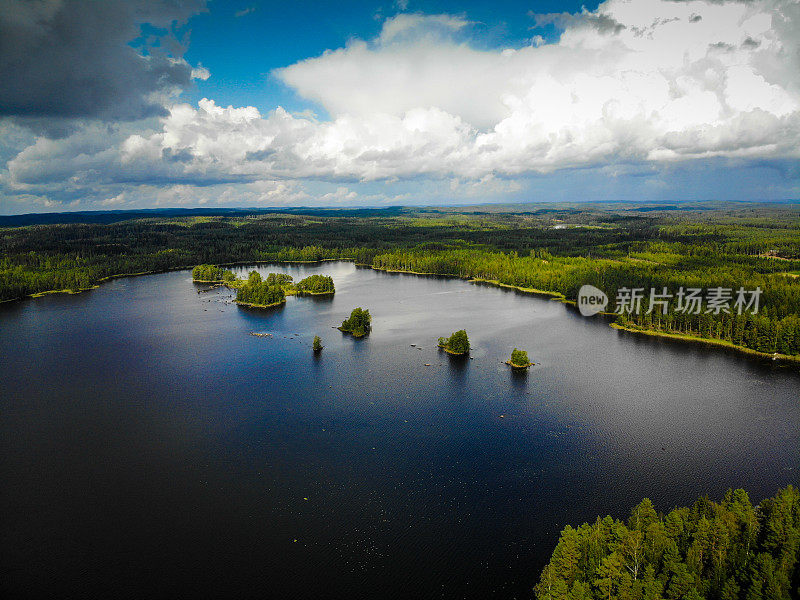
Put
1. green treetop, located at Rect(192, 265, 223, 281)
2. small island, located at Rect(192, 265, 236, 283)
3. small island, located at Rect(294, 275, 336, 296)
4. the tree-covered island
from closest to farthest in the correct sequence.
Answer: the tree-covered island
small island, located at Rect(294, 275, 336, 296)
small island, located at Rect(192, 265, 236, 283)
green treetop, located at Rect(192, 265, 223, 281)

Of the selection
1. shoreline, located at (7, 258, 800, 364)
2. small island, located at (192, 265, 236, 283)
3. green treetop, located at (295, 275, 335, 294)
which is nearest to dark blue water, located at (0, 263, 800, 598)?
shoreline, located at (7, 258, 800, 364)

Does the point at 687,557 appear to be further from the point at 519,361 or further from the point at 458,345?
the point at 458,345

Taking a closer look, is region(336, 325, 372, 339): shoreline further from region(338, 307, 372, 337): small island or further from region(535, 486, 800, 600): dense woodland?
region(535, 486, 800, 600): dense woodland

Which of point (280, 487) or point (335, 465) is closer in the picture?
point (280, 487)

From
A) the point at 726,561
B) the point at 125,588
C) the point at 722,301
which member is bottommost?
the point at 125,588

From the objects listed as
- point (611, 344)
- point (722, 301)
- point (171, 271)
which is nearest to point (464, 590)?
point (611, 344)

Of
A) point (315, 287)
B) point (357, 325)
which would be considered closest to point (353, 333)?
point (357, 325)

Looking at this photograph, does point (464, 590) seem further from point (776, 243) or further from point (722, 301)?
point (776, 243)
